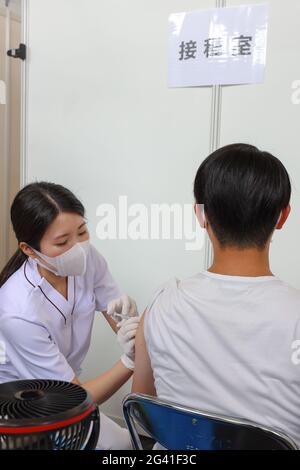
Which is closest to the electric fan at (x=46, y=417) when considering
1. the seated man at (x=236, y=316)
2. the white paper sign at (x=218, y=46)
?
the seated man at (x=236, y=316)

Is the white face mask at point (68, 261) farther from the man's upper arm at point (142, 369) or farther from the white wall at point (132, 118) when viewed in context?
the white wall at point (132, 118)

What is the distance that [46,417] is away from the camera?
52 cm

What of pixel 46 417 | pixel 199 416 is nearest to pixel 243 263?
pixel 199 416

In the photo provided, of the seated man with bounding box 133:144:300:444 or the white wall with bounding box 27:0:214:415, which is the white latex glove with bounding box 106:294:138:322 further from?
the white wall with bounding box 27:0:214:415

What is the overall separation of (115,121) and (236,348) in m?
1.41

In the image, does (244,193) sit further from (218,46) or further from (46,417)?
(218,46)

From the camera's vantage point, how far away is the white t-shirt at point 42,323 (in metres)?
1.21

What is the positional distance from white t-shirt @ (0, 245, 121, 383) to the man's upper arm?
0.99 feet

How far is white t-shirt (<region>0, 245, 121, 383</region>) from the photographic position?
1212mm

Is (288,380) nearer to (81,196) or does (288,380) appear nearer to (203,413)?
(203,413)

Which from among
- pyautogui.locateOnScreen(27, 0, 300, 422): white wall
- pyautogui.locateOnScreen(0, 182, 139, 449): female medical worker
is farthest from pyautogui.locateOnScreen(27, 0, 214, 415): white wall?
pyautogui.locateOnScreen(0, 182, 139, 449): female medical worker

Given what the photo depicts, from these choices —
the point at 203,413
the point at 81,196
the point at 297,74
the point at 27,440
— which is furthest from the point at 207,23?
the point at 27,440

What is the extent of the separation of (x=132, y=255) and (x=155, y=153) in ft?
1.47

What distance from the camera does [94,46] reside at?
2.00 m
